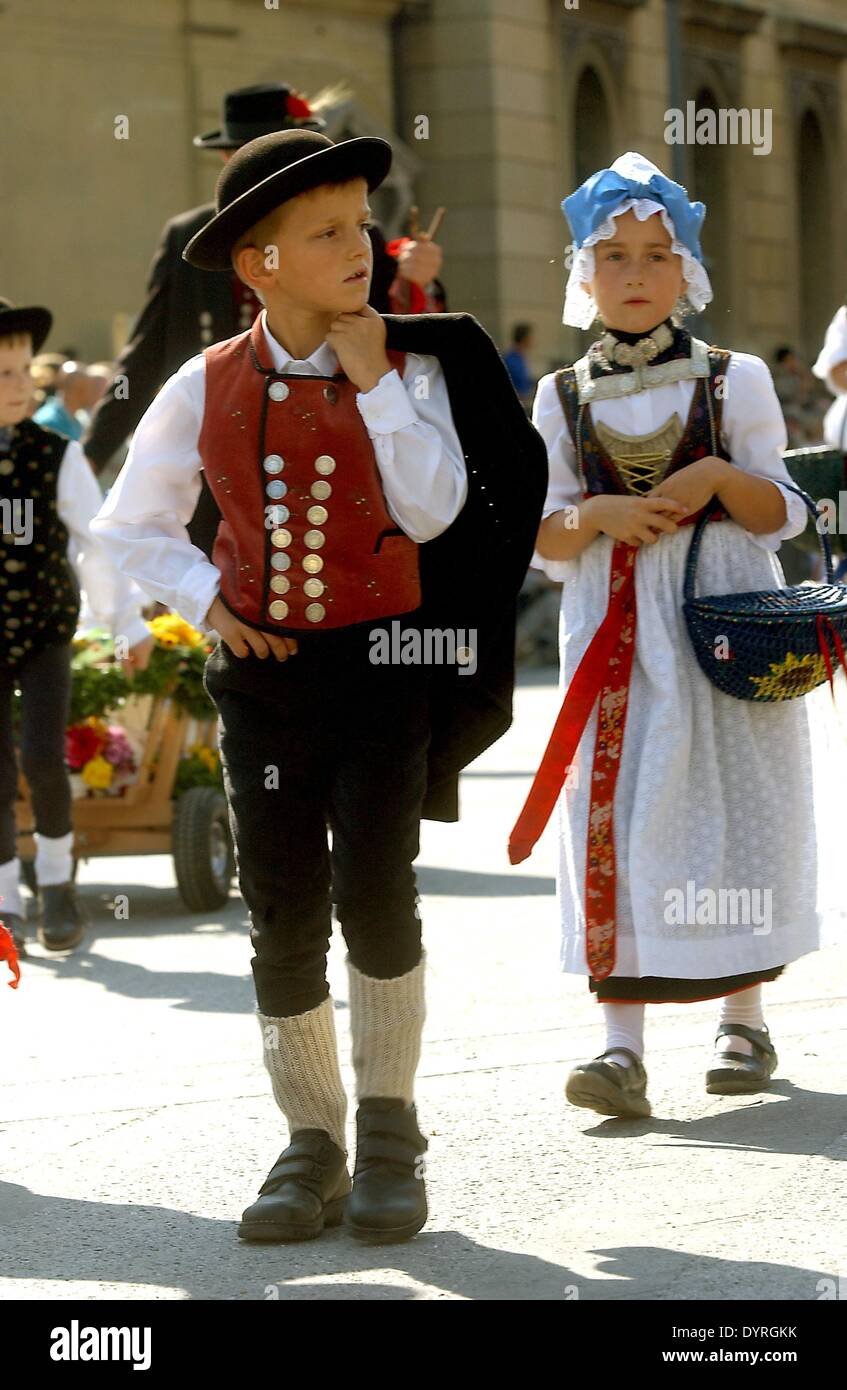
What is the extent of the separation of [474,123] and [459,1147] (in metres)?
19.4

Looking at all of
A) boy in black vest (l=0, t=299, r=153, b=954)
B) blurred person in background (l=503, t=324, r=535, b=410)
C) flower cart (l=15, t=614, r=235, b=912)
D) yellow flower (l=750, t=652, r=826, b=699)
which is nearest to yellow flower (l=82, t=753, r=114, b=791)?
flower cart (l=15, t=614, r=235, b=912)

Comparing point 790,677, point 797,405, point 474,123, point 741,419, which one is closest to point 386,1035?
point 790,677

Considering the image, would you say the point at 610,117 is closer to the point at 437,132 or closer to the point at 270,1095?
the point at 437,132

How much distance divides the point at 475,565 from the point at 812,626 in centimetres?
92

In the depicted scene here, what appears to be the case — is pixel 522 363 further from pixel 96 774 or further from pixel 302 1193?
pixel 302 1193

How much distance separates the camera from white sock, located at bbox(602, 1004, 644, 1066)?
4969 mm

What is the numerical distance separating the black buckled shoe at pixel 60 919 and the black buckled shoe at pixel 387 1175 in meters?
3.19

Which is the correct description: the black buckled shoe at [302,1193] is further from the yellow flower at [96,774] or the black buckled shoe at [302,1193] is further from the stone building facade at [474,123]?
the stone building facade at [474,123]

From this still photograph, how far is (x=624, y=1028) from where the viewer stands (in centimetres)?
499

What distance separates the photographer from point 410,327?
4156 mm

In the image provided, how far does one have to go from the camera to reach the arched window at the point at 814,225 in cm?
3142
